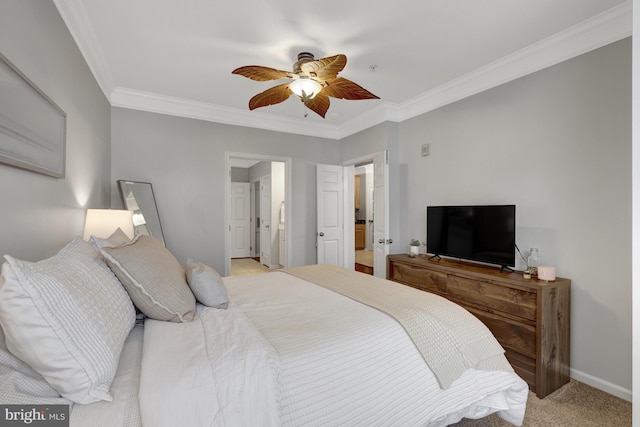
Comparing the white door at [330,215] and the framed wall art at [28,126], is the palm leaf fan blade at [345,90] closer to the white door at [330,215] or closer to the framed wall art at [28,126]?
the framed wall art at [28,126]

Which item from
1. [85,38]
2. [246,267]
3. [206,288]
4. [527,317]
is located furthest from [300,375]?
[246,267]

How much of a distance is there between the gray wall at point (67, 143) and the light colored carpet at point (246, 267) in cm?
364

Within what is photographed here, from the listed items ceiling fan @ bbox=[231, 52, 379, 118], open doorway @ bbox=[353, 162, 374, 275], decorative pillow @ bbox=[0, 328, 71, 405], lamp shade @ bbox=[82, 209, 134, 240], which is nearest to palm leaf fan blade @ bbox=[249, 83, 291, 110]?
ceiling fan @ bbox=[231, 52, 379, 118]

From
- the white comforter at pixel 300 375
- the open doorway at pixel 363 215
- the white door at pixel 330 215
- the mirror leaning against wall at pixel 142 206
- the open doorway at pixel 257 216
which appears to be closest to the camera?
the white comforter at pixel 300 375

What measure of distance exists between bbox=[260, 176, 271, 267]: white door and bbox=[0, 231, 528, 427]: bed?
4.85m

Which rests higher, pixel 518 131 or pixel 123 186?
pixel 518 131

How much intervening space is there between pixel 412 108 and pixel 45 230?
3.65 metres

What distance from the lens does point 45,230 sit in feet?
5.66

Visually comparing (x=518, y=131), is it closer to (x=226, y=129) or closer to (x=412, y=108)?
(x=412, y=108)

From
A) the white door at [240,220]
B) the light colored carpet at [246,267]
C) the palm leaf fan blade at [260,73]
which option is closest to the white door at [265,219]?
the light colored carpet at [246,267]

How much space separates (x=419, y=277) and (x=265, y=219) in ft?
15.0

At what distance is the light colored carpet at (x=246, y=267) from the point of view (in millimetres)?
6177

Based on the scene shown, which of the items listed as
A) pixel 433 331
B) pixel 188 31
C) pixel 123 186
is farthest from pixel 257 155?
pixel 433 331

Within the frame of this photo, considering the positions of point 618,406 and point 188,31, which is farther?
point 188,31
